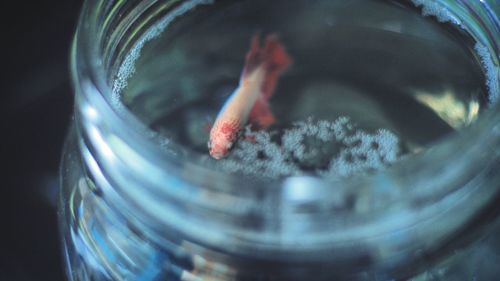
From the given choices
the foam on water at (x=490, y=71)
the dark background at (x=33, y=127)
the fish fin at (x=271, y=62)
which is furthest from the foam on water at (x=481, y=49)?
the dark background at (x=33, y=127)

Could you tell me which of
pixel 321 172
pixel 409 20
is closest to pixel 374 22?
pixel 409 20

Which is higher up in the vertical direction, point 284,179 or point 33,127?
point 33,127

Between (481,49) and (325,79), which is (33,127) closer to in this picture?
(325,79)

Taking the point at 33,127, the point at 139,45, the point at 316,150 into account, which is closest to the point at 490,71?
the point at 316,150

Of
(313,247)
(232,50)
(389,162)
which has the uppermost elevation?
(232,50)

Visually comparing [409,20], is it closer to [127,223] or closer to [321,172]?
[321,172]

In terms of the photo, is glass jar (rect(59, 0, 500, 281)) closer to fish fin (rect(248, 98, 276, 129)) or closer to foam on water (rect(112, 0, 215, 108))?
foam on water (rect(112, 0, 215, 108))
